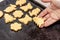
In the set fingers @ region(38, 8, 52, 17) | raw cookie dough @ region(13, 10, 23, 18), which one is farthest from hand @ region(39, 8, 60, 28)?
raw cookie dough @ region(13, 10, 23, 18)

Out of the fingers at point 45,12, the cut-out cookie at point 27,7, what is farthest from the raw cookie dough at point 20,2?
the fingers at point 45,12

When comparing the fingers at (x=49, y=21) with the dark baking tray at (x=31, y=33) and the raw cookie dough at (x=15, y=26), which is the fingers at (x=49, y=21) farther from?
the raw cookie dough at (x=15, y=26)

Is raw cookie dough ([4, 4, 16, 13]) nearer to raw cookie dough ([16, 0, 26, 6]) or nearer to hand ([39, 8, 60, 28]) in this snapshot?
raw cookie dough ([16, 0, 26, 6])

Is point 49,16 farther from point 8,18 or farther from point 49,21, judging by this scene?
point 8,18

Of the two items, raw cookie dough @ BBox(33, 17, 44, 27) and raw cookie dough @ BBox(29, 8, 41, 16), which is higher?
raw cookie dough @ BBox(29, 8, 41, 16)

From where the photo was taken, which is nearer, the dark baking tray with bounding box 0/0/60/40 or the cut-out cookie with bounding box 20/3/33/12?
the dark baking tray with bounding box 0/0/60/40

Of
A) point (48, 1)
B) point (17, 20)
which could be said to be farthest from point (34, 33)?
point (48, 1)

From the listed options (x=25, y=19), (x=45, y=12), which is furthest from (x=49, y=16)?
(x=25, y=19)

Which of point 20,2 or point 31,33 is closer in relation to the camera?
point 31,33
